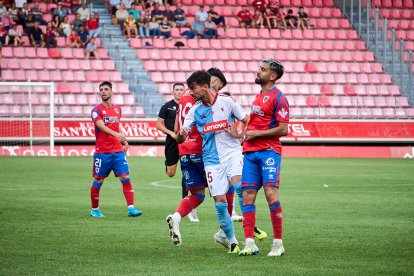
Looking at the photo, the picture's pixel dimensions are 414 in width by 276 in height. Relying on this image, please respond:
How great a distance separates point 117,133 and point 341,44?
27.6 metres

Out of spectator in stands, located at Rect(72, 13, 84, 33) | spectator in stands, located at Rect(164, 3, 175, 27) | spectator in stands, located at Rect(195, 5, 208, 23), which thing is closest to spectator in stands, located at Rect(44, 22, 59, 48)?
spectator in stands, located at Rect(72, 13, 84, 33)

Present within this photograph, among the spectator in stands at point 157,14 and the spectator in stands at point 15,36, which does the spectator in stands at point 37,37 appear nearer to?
the spectator in stands at point 15,36

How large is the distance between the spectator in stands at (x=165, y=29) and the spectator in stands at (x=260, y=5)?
15.3 ft

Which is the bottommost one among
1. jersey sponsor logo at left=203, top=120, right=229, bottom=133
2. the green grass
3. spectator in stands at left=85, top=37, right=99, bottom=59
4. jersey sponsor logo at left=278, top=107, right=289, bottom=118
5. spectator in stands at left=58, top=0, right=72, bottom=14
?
the green grass

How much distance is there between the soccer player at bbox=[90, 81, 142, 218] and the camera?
1408 cm

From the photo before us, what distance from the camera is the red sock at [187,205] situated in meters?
10.1

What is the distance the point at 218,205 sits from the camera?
378 inches

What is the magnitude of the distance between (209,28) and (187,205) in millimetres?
29155

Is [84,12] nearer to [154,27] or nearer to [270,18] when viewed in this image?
[154,27]

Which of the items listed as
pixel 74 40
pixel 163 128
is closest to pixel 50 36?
pixel 74 40

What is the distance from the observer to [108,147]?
14312 millimetres

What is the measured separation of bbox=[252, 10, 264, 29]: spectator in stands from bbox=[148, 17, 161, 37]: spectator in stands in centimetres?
498

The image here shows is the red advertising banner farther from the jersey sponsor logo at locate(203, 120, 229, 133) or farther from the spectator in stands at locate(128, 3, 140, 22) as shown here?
the jersey sponsor logo at locate(203, 120, 229, 133)

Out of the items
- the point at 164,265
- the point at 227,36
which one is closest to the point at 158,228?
the point at 164,265
